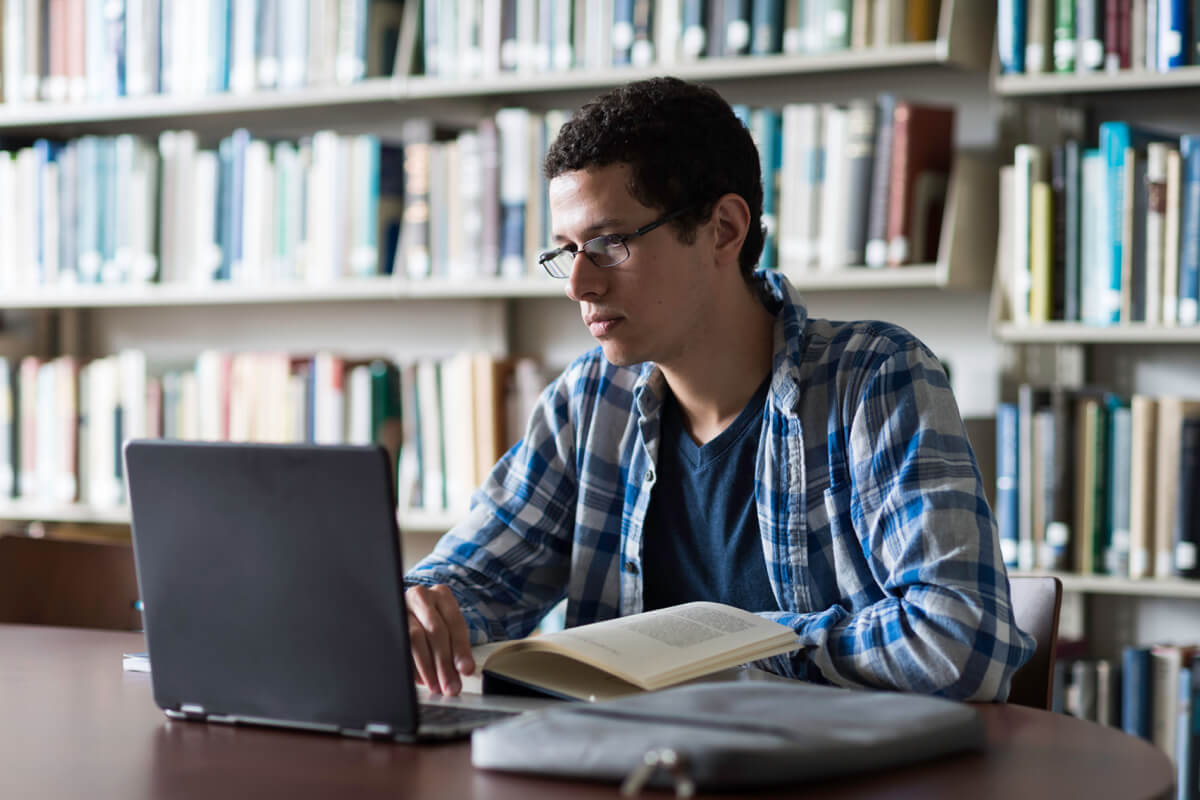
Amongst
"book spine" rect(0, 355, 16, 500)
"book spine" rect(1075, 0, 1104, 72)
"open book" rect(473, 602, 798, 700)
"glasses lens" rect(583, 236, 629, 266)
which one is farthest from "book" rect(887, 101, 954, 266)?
"book spine" rect(0, 355, 16, 500)

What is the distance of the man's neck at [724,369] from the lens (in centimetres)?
149

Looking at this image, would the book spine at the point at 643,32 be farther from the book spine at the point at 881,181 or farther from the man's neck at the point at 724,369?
the man's neck at the point at 724,369

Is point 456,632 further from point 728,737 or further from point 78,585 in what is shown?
point 78,585

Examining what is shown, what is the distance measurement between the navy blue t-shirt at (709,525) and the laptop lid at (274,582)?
586 millimetres

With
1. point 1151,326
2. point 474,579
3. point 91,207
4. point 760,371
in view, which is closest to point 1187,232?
point 1151,326

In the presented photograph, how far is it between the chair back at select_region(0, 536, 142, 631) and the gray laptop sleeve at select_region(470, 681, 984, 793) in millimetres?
972

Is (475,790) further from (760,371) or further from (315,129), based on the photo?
(315,129)

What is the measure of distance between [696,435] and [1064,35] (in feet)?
3.47

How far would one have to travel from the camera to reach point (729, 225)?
4.95 feet

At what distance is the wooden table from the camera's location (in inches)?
31.7

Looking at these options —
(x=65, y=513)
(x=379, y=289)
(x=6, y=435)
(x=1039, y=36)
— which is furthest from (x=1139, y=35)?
(x=6, y=435)

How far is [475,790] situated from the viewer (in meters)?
0.81

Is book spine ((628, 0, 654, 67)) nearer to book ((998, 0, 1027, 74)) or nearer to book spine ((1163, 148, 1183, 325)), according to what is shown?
book ((998, 0, 1027, 74))

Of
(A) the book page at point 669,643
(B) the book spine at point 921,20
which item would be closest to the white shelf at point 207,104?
(B) the book spine at point 921,20
